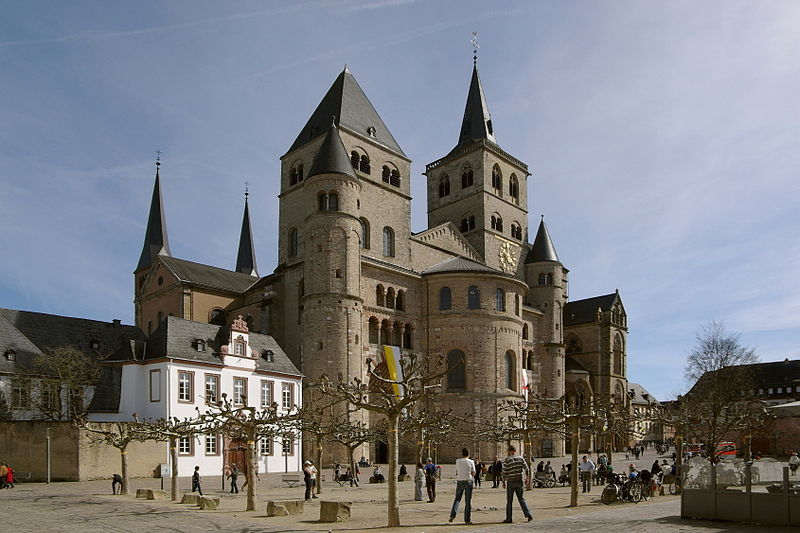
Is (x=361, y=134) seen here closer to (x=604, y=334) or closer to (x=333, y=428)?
(x=333, y=428)

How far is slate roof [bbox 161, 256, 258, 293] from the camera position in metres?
62.1

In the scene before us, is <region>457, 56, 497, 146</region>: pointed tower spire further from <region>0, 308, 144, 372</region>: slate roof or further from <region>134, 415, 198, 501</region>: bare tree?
<region>134, 415, 198, 501</region>: bare tree

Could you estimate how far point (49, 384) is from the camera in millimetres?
41875

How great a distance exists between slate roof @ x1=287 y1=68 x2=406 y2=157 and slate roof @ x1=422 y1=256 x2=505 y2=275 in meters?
10.2

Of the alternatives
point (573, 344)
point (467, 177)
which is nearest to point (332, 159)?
point (467, 177)

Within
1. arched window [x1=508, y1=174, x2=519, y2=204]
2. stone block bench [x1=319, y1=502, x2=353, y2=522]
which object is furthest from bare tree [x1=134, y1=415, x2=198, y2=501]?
arched window [x1=508, y1=174, x2=519, y2=204]

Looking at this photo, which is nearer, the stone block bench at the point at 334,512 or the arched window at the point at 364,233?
the stone block bench at the point at 334,512

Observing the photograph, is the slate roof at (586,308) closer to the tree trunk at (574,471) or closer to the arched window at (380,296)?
the arched window at (380,296)

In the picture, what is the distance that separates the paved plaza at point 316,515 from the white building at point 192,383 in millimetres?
11384

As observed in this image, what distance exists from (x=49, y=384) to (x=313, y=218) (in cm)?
1986

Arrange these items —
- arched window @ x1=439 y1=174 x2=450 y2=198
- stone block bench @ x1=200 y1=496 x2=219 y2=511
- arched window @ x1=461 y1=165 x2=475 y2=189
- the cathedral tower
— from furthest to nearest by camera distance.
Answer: arched window @ x1=439 y1=174 x2=450 y2=198, arched window @ x1=461 y1=165 x2=475 y2=189, the cathedral tower, stone block bench @ x1=200 y1=496 x2=219 y2=511

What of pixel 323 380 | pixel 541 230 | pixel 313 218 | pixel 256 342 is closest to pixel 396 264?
pixel 313 218

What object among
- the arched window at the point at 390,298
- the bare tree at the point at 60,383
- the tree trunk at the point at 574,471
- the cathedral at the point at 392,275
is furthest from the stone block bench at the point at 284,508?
the arched window at the point at 390,298

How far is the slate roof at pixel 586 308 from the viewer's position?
83.7 metres
